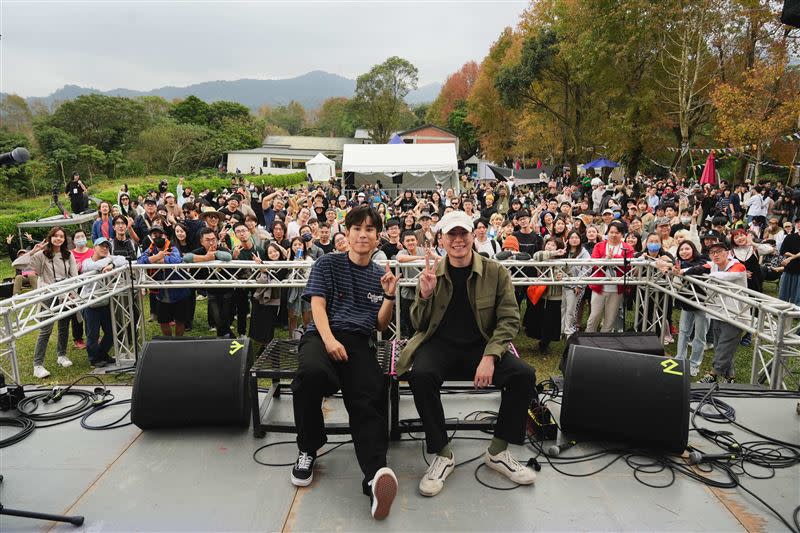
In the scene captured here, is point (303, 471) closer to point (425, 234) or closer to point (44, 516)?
point (44, 516)

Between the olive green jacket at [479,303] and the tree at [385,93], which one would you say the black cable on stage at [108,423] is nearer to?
the olive green jacket at [479,303]

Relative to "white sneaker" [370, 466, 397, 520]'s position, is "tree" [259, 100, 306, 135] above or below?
above

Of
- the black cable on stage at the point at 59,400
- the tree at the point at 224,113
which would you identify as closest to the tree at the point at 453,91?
the tree at the point at 224,113

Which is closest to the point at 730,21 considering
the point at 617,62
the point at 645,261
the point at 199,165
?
the point at 617,62

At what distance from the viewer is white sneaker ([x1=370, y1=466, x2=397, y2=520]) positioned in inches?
118

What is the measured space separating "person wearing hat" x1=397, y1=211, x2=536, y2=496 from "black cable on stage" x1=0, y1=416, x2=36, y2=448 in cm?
284

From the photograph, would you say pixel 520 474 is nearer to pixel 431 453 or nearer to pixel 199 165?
pixel 431 453

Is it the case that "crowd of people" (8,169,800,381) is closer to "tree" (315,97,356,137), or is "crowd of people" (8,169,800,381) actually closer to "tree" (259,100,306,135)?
"tree" (315,97,356,137)

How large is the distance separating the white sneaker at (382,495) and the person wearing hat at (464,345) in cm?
39

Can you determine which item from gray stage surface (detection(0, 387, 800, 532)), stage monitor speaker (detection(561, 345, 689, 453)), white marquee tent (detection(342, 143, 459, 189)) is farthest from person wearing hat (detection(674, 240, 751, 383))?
white marquee tent (detection(342, 143, 459, 189))

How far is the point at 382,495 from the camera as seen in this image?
9.80 feet

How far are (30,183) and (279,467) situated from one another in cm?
3190

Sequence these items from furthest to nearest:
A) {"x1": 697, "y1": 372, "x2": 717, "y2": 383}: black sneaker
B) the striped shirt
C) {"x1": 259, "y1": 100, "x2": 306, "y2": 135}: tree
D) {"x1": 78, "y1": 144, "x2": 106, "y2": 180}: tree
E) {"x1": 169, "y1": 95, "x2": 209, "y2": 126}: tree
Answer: {"x1": 259, "y1": 100, "x2": 306, "y2": 135}: tree → {"x1": 169, "y1": 95, "x2": 209, "y2": 126}: tree → {"x1": 78, "y1": 144, "x2": 106, "y2": 180}: tree → {"x1": 697, "y1": 372, "x2": 717, "y2": 383}: black sneaker → the striped shirt

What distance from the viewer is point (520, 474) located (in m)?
3.35
